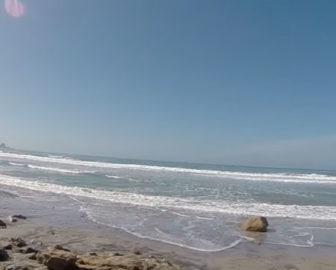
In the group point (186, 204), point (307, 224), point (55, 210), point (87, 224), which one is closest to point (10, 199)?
point (55, 210)

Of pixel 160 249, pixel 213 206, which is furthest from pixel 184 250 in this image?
pixel 213 206

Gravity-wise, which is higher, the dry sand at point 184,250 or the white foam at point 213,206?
the white foam at point 213,206

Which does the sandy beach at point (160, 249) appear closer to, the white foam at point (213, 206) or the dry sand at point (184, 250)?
the dry sand at point (184, 250)

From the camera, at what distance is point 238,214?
1558cm

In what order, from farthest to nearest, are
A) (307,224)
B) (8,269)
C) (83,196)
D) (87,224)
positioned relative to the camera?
1. (83,196)
2. (307,224)
3. (87,224)
4. (8,269)

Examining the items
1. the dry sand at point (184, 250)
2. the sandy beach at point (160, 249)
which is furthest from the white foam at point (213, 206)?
the dry sand at point (184, 250)

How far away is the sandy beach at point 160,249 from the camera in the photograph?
26.8 feet

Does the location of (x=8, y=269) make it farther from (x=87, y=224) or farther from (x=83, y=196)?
(x=83, y=196)

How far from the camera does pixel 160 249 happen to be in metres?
9.05

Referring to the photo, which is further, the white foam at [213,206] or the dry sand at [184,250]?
the white foam at [213,206]

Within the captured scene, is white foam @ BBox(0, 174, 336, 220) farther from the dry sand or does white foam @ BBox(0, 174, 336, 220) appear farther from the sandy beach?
the dry sand

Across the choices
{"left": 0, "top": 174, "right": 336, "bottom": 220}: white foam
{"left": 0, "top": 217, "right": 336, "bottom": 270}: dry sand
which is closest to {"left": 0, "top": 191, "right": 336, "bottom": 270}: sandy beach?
{"left": 0, "top": 217, "right": 336, "bottom": 270}: dry sand

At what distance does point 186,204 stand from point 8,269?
39.8ft

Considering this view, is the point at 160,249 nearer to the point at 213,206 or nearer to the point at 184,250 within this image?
the point at 184,250
